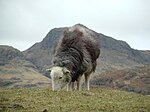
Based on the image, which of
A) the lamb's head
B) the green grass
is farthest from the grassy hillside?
the green grass

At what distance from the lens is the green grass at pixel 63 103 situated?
746 inches

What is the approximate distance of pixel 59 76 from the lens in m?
26.0

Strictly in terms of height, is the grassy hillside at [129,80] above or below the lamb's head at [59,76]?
above

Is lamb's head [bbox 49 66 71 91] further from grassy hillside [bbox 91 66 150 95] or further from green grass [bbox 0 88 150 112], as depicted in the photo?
grassy hillside [bbox 91 66 150 95]

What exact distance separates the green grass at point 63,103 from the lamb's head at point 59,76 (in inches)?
64.2

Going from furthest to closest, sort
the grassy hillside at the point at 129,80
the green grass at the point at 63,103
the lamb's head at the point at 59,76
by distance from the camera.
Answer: the grassy hillside at the point at 129,80, the lamb's head at the point at 59,76, the green grass at the point at 63,103

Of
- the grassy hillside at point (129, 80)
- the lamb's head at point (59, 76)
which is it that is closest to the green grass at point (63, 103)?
the lamb's head at point (59, 76)

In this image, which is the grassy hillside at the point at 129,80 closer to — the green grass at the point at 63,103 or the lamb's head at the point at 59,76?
the lamb's head at the point at 59,76

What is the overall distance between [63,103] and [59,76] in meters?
5.44

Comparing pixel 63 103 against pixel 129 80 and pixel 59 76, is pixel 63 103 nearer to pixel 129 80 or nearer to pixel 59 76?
pixel 59 76

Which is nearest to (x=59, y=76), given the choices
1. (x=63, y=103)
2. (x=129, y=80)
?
(x=63, y=103)

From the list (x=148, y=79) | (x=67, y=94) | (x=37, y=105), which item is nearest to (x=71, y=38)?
(x=67, y=94)

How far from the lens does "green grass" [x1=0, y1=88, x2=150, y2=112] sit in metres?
19.0

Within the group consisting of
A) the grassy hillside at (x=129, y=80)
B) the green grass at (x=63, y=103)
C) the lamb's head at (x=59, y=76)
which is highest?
the grassy hillside at (x=129, y=80)
